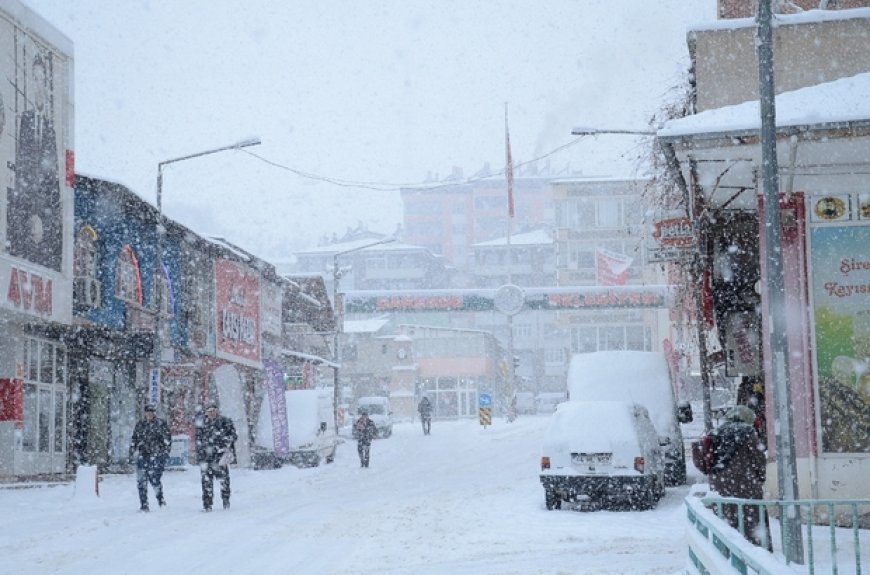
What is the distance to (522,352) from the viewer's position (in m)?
103

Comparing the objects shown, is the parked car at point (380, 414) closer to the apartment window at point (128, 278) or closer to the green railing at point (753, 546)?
the apartment window at point (128, 278)

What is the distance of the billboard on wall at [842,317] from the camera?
14367 millimetres

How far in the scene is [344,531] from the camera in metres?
14.6

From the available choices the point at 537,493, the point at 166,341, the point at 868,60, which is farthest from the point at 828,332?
the point at 166,341

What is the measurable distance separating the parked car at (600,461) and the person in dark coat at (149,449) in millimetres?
6259

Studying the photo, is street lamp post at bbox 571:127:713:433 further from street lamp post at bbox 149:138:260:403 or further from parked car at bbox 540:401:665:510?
street lamp post at bbox 149:138:260:403

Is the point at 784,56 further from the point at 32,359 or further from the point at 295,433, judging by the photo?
the point at 295,433

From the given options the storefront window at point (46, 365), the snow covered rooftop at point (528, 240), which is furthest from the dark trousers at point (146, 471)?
the snow covered rooftop at point (528, 240)

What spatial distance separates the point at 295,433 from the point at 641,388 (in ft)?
41.2

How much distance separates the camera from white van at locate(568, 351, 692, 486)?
20.4 m

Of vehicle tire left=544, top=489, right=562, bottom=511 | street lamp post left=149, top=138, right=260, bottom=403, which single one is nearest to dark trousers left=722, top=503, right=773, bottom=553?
vehicle tire left=544, top=489, right=562, bottom=511

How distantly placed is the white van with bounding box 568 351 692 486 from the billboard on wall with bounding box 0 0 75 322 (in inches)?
433

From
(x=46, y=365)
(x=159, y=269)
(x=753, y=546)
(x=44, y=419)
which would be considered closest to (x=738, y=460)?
(x=753, y=546)

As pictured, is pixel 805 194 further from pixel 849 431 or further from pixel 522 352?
pixel 522 352
